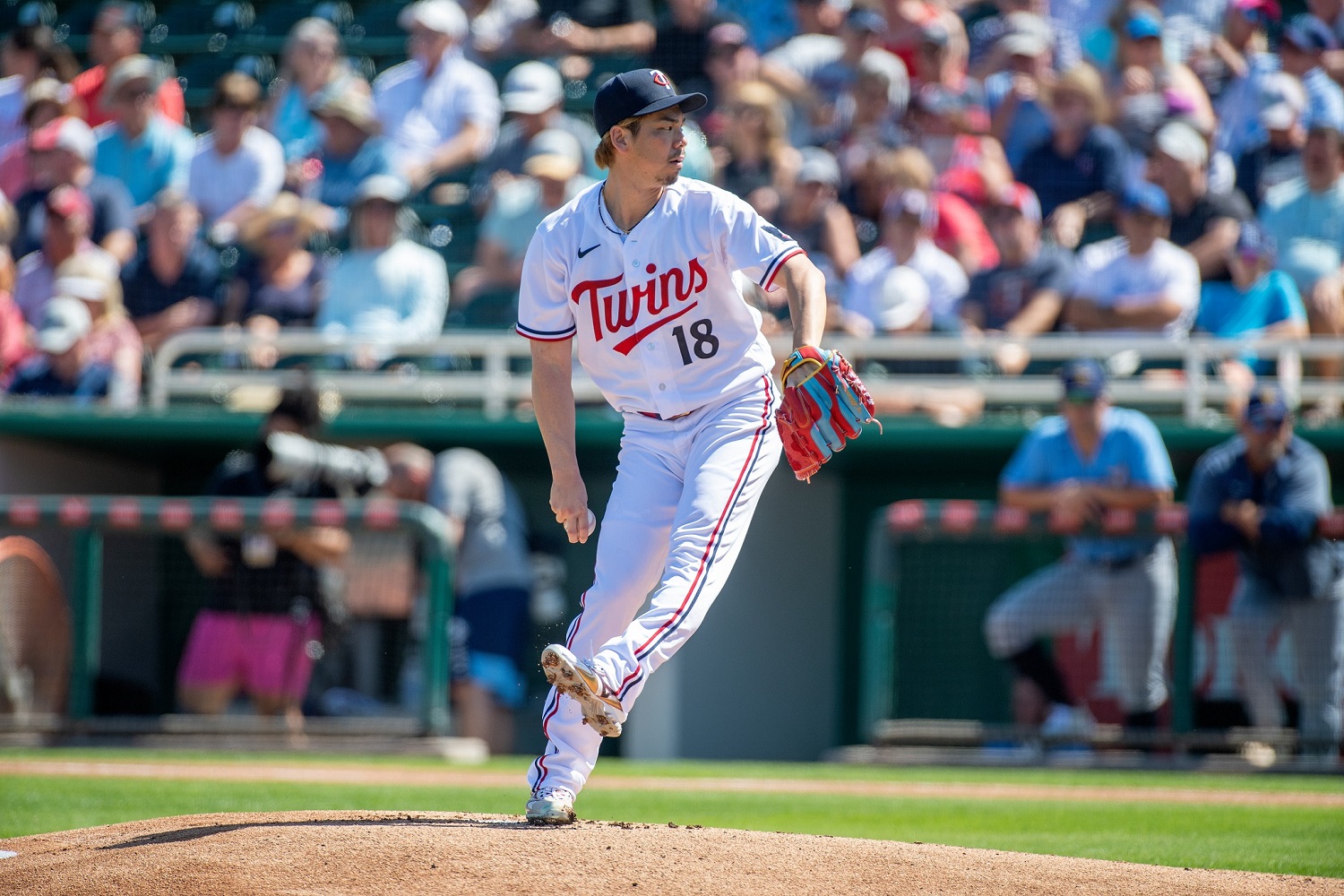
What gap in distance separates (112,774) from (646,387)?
403 centimetres

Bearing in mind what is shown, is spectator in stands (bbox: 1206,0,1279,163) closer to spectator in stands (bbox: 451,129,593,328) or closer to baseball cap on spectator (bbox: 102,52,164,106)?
spectator in stands (bbox: 451,129,593,328)

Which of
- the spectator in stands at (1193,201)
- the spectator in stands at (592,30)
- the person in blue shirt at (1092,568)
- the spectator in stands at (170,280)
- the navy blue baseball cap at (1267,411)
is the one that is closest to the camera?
the navy blue baseball cap at (1267,411)

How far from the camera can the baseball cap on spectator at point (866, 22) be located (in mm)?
11664

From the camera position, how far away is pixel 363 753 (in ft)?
28.4

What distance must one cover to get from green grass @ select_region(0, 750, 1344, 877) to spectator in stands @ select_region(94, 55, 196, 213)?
6.29 m

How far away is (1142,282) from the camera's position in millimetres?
9570

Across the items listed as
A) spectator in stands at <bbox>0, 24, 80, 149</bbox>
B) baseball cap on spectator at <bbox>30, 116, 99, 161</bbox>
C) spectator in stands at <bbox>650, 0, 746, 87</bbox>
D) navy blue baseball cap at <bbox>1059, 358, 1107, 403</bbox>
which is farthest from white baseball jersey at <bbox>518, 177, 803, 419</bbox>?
spectator in stands at <bbox>0, 24, 80, 149</bbox>

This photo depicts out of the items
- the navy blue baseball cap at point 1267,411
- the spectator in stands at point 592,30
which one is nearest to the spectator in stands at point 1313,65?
the navy blue baseball cap at point 1267,411

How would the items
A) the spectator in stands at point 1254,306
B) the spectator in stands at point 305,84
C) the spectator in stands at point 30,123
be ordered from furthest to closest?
the spectator in stands at point 305,84, the spectator in stands at point 30,123, the spectator in stands at point 1254,306

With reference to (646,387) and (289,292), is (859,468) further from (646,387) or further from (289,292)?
(646,387)

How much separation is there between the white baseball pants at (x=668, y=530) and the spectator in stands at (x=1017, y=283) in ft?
17.8

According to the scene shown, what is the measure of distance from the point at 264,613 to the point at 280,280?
9.78 ft

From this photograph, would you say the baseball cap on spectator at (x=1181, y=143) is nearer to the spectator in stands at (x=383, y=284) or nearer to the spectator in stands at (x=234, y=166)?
the spectator in stands at (x=383, y=284)

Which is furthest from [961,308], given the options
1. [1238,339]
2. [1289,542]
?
[1289,542]
